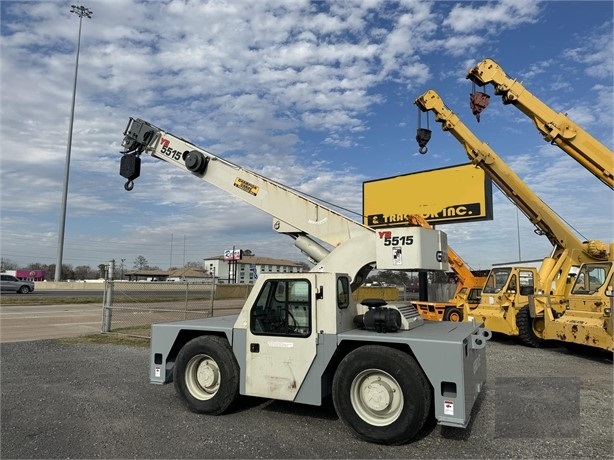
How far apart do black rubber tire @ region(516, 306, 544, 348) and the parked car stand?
119 feet

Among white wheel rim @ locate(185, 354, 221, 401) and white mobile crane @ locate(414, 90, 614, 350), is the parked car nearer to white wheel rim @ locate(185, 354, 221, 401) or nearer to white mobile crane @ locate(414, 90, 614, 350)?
white mobile crane @ locate(414, 90, 614, 350)

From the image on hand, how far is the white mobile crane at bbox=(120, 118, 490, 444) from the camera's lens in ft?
15.9

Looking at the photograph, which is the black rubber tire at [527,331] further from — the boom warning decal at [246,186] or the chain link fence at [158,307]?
the boom warning decal at [246,186]

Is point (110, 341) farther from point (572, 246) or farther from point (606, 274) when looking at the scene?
point (572, 246)

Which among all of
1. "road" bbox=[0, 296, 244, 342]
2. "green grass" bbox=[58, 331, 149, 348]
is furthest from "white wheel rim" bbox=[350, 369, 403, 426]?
"road" bbox=[0, 296, 244, 342]

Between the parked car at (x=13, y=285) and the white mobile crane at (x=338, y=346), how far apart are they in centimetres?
3516

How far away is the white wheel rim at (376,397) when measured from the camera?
16.4ft

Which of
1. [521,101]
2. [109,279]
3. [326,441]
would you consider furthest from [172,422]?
[521,101]

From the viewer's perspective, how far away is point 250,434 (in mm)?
5281

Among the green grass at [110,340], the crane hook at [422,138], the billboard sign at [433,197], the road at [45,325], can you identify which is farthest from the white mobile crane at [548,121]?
the road at [45,325]

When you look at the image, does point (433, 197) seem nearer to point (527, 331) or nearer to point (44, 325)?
point (527, 331)

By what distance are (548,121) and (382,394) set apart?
9.82m

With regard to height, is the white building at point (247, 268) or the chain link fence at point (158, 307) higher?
the white building at point (247, 268)

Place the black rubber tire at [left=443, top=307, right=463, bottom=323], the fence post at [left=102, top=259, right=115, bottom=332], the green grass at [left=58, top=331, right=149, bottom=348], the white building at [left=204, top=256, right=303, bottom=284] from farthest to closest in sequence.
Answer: the black rubber tire at [left=443, top=307, right=463, bottom=323], the fence post at [left=102, top=259, right=115, bottom=332], the green grass at [left=58, top=331, right=149, bottom=348], the white building at [left=204, top=256, right=303, bottom=284]
